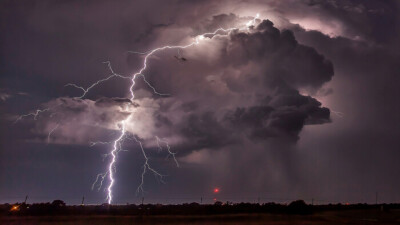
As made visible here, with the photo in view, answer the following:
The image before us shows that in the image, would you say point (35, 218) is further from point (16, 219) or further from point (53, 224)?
point (53, 224)

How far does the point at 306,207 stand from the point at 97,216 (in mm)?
28097

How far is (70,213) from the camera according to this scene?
5438cm

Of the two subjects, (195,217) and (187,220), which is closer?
(187,220)

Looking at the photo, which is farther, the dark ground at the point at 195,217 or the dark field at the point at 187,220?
the dark ground at the point at 195,217

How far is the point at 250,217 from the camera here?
47281mm

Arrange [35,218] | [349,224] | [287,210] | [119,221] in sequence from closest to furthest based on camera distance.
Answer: [349,224]
[119,221]
[35,218]
[287,210]

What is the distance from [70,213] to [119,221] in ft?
42.4

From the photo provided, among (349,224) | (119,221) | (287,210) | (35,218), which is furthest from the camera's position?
(287,210)

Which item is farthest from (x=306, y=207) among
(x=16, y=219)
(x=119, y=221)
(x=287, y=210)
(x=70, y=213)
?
(x=16, y=219)

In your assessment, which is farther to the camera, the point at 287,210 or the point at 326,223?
the point at 287,210

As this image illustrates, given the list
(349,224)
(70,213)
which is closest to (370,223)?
(349,224)

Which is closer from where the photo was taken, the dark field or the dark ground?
the dark field

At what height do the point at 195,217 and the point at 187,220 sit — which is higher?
the point at 195,217

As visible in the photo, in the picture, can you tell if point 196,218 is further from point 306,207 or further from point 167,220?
point 306,207
